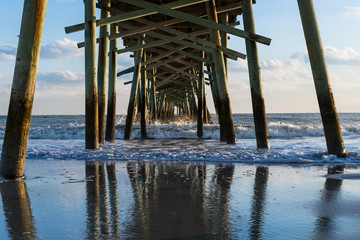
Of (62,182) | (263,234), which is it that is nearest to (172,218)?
(263,234)

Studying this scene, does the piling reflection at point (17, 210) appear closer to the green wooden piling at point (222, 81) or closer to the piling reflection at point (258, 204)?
the piling reflection at point (258, 204)

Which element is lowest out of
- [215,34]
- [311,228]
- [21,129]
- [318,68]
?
[311,228]

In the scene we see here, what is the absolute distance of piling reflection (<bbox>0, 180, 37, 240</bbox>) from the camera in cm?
224

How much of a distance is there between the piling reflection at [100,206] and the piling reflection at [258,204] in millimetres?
808

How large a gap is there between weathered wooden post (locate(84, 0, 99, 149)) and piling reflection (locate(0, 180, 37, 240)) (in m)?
3.50

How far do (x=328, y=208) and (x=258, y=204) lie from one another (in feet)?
1.71

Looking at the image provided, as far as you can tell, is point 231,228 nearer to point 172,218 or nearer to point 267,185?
point 172,218

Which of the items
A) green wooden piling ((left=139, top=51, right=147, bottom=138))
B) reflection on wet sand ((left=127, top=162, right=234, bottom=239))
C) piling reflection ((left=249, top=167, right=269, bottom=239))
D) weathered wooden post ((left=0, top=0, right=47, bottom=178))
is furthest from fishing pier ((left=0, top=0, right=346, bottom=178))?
piling reflection ((left=249, top=167, right=269, bottom=239))

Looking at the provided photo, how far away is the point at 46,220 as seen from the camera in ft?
8.30

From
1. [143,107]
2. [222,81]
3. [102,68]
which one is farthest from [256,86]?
[143,107]

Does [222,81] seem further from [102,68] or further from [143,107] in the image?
[143,107]

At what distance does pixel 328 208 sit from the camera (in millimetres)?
2908

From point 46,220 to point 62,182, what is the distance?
1.64 metres

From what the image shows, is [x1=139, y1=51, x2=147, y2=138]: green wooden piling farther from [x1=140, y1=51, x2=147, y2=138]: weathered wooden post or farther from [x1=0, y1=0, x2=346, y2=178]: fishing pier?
[x1=0, y1=0, x2=346, y2=178]: fishing pier
